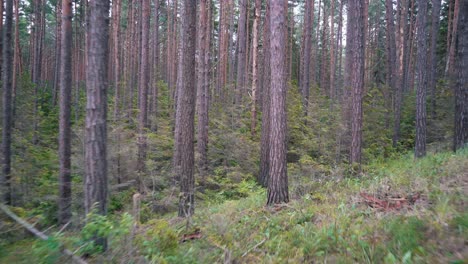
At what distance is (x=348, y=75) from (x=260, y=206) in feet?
50.6

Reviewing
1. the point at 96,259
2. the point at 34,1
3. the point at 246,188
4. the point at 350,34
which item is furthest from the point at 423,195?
the point at 34,1

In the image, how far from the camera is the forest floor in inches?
176

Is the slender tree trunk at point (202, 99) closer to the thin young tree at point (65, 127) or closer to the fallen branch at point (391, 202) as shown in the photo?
the thin young tree at point (65, 127)

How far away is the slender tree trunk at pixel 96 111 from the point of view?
577 cm

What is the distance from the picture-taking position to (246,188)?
1471 centimetres

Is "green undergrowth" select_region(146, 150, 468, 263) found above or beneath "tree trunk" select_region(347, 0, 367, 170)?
beneath

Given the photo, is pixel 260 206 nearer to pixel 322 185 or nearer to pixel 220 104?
pixel 322 185

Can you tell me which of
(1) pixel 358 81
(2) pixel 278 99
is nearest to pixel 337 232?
(2) pixel 278 99

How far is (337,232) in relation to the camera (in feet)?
18.3

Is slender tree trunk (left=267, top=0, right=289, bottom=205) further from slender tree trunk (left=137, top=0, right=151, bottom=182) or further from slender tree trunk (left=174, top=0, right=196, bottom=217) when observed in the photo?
slender tree trunk (left=137, top=0, right=151, bottom=182)

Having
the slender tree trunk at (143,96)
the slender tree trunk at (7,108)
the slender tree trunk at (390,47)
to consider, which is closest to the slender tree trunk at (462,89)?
the slender tree trunk at (390,47)

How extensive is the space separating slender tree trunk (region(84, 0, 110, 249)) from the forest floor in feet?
2.26

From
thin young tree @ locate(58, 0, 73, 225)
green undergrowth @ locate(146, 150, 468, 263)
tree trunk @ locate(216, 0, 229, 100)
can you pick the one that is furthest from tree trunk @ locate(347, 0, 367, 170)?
tree trunk @ locate(216, 0, 229, 100)

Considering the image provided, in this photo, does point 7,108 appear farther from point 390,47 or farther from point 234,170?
point 390,47
